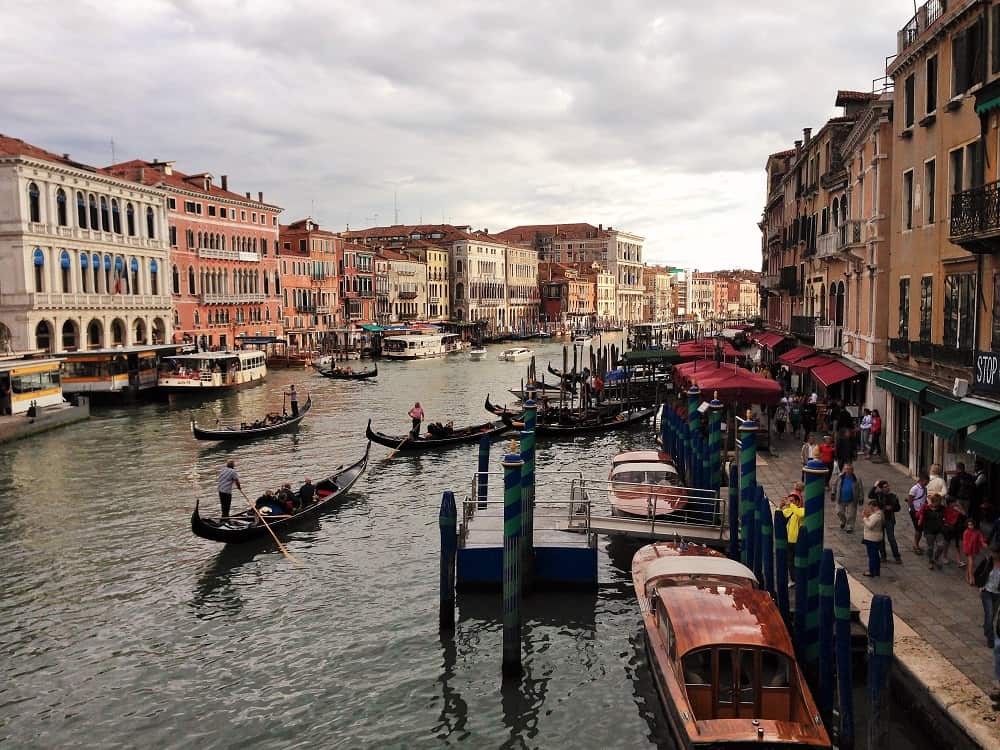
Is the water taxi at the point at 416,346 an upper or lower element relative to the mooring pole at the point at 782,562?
upper

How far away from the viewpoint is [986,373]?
10.7 metres

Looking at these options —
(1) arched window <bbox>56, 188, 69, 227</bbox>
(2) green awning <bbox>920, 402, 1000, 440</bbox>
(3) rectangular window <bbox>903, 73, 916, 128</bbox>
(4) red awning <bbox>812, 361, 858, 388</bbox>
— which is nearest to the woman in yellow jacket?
(2) green awning <bbox>920, 402, 1000, 440</bbox>

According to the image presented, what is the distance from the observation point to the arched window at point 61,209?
3595 centimetres

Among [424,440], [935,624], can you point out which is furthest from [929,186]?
[424,440]

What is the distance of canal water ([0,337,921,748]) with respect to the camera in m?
8.42

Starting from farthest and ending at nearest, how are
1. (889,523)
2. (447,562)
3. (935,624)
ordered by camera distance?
(889,523)
(447,562)
(935,624)

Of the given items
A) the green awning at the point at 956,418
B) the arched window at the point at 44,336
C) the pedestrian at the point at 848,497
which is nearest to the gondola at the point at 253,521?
the pedestrian at the point at 848,497

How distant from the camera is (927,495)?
10.8 metres

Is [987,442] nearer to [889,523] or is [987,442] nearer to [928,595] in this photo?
[889,523]

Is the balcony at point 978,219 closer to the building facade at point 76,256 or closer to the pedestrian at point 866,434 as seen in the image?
the pedestrian at point 866,434

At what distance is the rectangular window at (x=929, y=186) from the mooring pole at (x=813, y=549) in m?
7.24

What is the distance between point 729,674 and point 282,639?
5.61 m

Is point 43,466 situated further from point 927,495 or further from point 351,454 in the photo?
point 927,495

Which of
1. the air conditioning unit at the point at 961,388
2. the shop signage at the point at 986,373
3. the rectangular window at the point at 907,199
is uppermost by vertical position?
the rectangular window at the point at 907,199
